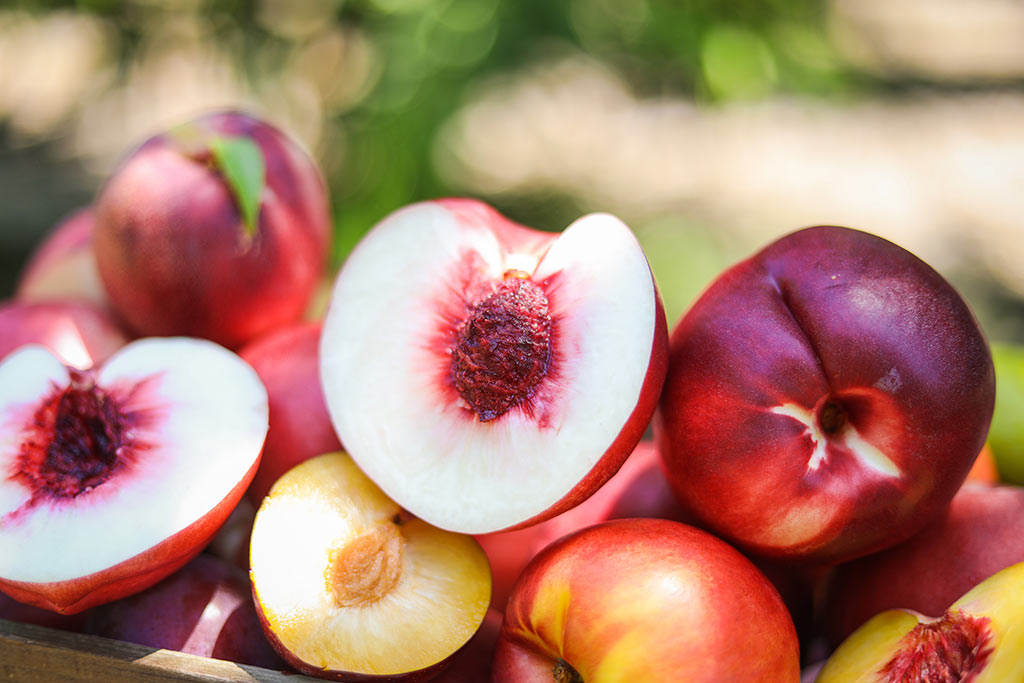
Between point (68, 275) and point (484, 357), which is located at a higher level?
point (484, 357)

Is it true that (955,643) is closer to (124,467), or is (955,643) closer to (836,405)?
(836,405)

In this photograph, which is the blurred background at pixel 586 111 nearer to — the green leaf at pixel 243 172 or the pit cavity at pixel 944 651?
the green leaf at pixel 243 172

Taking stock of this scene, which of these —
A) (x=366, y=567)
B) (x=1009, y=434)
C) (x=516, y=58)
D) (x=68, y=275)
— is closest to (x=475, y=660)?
(x=366, y=567)

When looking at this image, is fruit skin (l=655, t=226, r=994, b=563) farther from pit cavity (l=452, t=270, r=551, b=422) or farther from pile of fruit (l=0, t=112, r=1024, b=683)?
pit cavity (l=452, t=270, r=551, b=422)

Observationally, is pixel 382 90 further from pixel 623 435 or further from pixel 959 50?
pixel 959 50

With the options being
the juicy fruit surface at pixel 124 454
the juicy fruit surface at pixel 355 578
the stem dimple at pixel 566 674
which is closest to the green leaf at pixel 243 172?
the juicy fruit surface at pixel 124 454

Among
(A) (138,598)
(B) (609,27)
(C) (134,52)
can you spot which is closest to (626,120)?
(B) (609,27)

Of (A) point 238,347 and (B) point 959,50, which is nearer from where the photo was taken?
(A) point 238,347
